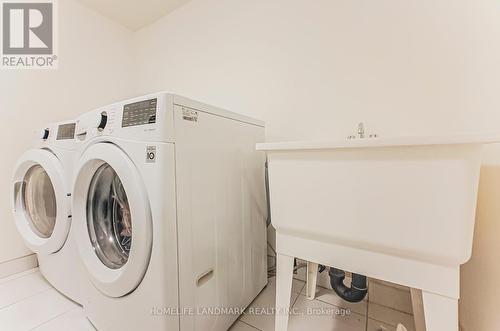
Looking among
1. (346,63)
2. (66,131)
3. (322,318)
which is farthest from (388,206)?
(66,131)

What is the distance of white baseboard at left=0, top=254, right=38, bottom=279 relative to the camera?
4.02 feet

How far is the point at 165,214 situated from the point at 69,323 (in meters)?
0.82

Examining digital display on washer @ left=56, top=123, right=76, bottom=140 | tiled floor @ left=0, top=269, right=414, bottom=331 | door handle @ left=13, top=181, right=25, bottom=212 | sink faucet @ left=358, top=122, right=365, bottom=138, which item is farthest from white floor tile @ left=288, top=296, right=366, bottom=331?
door handle @ left=13, top=181, right=25, bottom=212

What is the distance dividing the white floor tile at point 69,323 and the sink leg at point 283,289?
0.78m

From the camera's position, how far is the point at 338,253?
589 mm

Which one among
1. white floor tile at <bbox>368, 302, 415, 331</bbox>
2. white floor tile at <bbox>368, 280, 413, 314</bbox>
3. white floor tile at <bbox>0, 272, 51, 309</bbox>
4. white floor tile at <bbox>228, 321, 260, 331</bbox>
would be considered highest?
white floor tile at <bbox>368, 280, 413, 314</bbox>

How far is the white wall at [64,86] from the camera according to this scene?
126 centimetres

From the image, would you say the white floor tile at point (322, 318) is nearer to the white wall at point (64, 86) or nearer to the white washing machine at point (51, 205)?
the white washing machine at point (51, 205)

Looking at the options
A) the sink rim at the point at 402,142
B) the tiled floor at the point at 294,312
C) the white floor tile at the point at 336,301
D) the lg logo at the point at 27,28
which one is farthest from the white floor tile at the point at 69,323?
the lg logo at the point at 27,28

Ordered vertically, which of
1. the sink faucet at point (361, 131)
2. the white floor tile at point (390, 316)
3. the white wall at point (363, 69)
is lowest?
the white floor tile at point (390, 316)

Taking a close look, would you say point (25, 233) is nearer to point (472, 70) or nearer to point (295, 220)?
point (295, 220)

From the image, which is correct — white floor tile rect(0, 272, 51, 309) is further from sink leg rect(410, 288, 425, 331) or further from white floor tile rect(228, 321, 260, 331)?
sink leg rect(410, 288, 425, 331)

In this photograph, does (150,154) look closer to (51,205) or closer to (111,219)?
(111,219)

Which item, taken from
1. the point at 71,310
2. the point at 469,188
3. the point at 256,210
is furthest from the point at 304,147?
the point at 71,310
